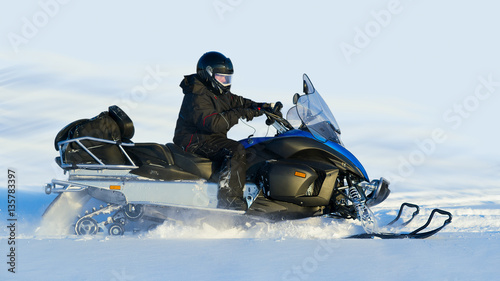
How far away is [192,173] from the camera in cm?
609

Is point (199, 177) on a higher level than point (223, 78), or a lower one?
lower

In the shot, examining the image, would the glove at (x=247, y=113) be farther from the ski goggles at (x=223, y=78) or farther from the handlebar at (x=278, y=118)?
the ski goggles at (x=223, y=78)

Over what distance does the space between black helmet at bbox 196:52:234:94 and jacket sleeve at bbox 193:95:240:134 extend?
0.78ft

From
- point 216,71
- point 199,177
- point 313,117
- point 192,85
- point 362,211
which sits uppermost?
point 216,71

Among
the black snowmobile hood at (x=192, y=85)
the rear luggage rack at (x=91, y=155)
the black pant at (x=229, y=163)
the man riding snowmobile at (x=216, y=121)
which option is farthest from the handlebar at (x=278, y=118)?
the rear luggage rack at (x=91, y=155)

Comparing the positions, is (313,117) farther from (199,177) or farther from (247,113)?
(199,177)

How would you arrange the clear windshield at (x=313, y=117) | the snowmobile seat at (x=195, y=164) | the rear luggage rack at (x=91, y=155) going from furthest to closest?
1. the clear windshield at (x=313, y=117)
2. the snowmobile seat at (x=195, y=164)
3. the rear luggage rack at (x=91, y=155)

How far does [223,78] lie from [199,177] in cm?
110

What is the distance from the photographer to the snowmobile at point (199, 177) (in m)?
6.01

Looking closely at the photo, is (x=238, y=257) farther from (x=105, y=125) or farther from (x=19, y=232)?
(x=19, y=232)

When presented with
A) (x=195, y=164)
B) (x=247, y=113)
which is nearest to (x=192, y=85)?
(x=247, y=113)

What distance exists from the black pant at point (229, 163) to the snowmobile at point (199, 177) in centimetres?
10

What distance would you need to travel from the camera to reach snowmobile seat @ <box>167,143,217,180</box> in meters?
6.05

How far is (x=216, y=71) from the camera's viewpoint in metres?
6.22
